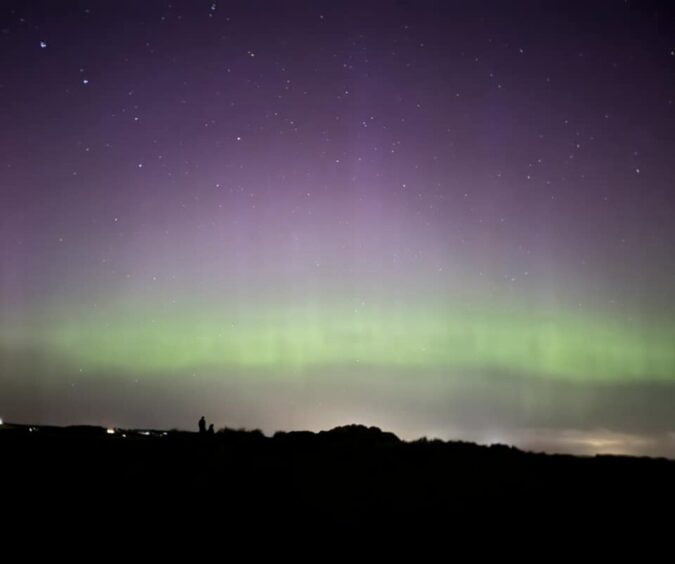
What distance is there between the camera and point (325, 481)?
18.5m

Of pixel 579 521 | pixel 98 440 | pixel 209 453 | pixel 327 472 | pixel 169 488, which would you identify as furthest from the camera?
pixel 98 440

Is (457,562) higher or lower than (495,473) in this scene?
lower

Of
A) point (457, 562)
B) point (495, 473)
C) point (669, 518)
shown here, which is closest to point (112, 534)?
point (457, 562)

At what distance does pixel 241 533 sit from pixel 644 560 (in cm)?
874

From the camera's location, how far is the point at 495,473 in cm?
1962

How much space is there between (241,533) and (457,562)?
16.1 ft

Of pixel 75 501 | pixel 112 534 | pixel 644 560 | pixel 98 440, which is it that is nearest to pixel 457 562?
pixel 644 560

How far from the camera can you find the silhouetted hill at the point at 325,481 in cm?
1631

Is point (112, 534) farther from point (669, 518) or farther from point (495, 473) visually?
point (669, 518)

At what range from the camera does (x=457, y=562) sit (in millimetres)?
13227

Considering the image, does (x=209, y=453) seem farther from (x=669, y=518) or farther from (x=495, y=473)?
(x=669, y=518)

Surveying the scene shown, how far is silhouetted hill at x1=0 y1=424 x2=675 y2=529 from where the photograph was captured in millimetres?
16312

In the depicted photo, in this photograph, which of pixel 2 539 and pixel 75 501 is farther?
pixel 75 501

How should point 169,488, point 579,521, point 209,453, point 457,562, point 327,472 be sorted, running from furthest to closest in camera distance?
point 209,453, point 327,472, point 169,488, point 579,521, point 457,562
